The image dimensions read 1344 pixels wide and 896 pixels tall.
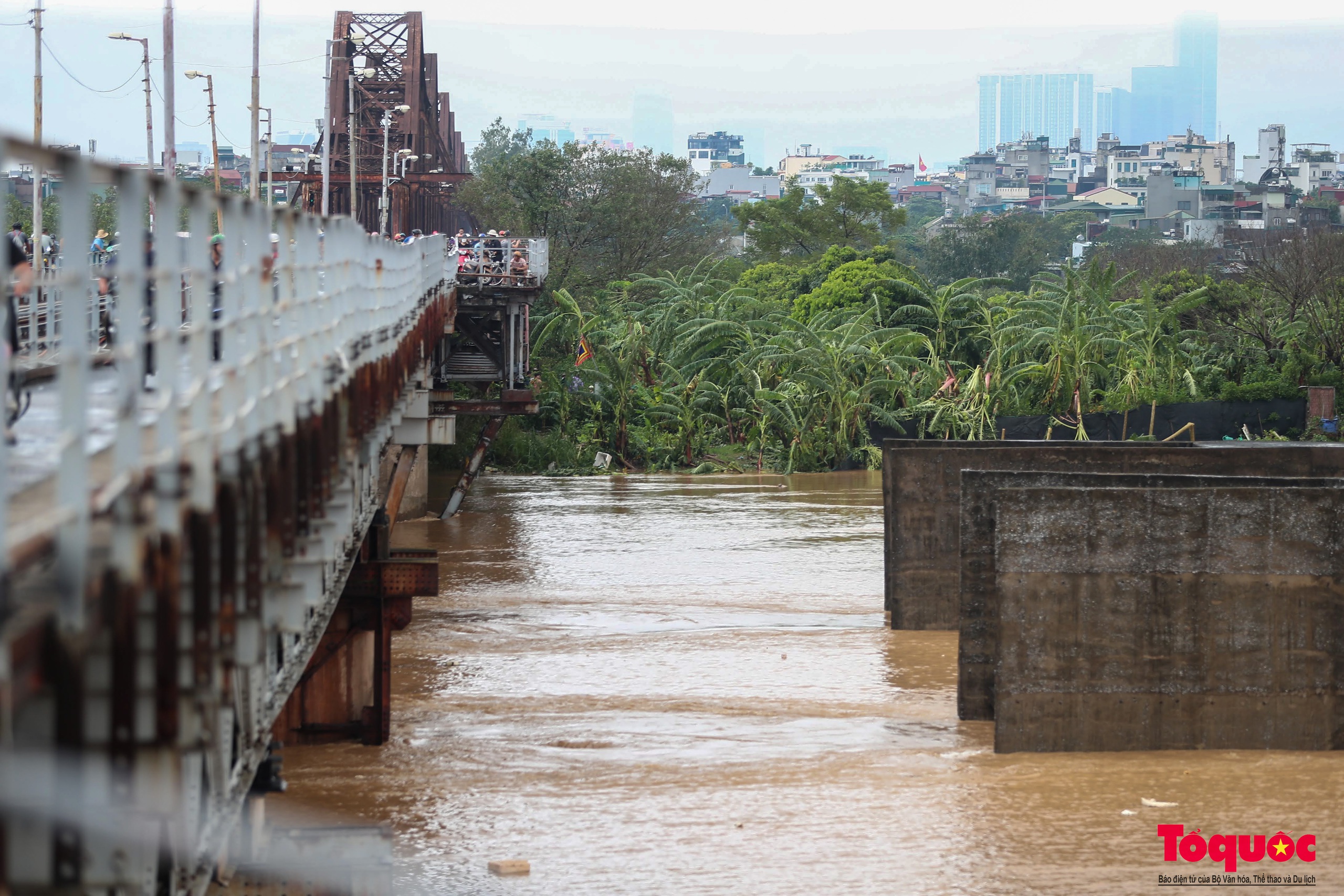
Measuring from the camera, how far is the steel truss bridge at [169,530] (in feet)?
11.7

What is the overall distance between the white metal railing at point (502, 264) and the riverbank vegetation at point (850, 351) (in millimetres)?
4629

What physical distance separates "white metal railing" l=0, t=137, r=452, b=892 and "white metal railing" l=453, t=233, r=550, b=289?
2096cm

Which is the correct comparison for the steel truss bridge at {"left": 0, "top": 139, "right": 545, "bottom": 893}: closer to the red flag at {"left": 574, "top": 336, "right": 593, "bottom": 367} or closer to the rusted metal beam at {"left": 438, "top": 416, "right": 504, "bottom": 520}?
the rusted metal beam at {"left": 438, "top": 416, "right": 504, "bottom": 520}

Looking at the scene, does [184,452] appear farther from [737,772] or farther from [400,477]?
[400,477]

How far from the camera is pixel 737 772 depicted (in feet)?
47.1

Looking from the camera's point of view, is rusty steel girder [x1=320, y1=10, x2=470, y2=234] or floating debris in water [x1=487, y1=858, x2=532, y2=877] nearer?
floating debris in water [x1=487, y1=858, x2=532, y2=877]

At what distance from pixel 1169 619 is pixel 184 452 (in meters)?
12.0

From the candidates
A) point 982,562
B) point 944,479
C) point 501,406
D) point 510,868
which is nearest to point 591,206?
point 501,406

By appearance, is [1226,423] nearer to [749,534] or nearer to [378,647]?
[749,534]

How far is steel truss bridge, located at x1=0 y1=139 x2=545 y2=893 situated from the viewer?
357 cm

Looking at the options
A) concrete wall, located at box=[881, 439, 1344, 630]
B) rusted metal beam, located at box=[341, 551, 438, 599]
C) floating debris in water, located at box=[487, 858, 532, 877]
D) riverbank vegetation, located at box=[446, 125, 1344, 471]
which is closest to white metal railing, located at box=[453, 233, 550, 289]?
riverbank vegetation, located at box=[446, 125, 1344, 471]

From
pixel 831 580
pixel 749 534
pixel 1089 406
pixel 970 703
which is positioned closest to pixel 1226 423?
pixel 1089 406

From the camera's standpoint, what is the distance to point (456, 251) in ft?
103

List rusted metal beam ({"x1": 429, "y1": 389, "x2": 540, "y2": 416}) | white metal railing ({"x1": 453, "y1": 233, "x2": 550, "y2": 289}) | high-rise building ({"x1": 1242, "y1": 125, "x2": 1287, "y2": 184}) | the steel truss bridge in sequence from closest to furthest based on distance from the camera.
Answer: the steel truss bridge < rusted metal beam ({"x1": 429, "y1": 389, "x2": 540, "y2": 416}) < white metal railing ({"x1": 453, "y1": 233, "x2": 550, "y2": 289}) < high-rise building ({"x1": 1242, "y1": 125, "x2": 1287, "y2": 184})
